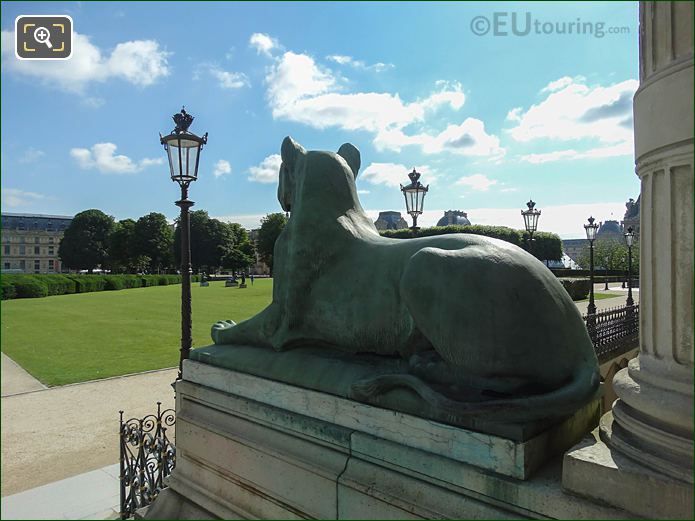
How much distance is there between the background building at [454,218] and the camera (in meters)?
69.0

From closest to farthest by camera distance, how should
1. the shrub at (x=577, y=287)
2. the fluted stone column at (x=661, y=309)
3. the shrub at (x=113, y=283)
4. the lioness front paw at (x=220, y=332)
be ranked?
the fluted stone column at (x=661, y=309), the lioness front paw at (x=220, y=332), the shrub at (x=577, y=287), the shrub at (x=113, y=283)

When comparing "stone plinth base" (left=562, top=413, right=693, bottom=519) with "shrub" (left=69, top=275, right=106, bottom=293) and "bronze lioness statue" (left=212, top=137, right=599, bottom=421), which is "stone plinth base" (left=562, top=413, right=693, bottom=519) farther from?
"shrub" (left=69, top=275, right=106, bottom=293)

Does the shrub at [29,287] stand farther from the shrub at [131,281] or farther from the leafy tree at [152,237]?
the leafy tree at [152,237]

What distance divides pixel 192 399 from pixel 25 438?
4809mm

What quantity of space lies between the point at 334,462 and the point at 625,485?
1560mm

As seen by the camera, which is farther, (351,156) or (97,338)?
(97,338)

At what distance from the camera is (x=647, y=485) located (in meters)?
1.92

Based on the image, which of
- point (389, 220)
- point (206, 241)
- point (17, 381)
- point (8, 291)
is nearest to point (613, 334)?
point (17, 381)

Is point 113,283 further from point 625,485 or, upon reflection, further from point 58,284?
point 625,485

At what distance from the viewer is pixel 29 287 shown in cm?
3397

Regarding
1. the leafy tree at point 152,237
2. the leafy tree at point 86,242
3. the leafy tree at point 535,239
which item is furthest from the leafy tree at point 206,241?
the leafy tree at point 535,239

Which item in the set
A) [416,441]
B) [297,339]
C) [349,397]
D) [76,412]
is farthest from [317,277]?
[76,412]

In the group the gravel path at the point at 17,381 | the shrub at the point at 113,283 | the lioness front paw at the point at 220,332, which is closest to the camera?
the lioness front paw at the point at 220,332

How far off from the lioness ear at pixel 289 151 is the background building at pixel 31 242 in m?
98.5
